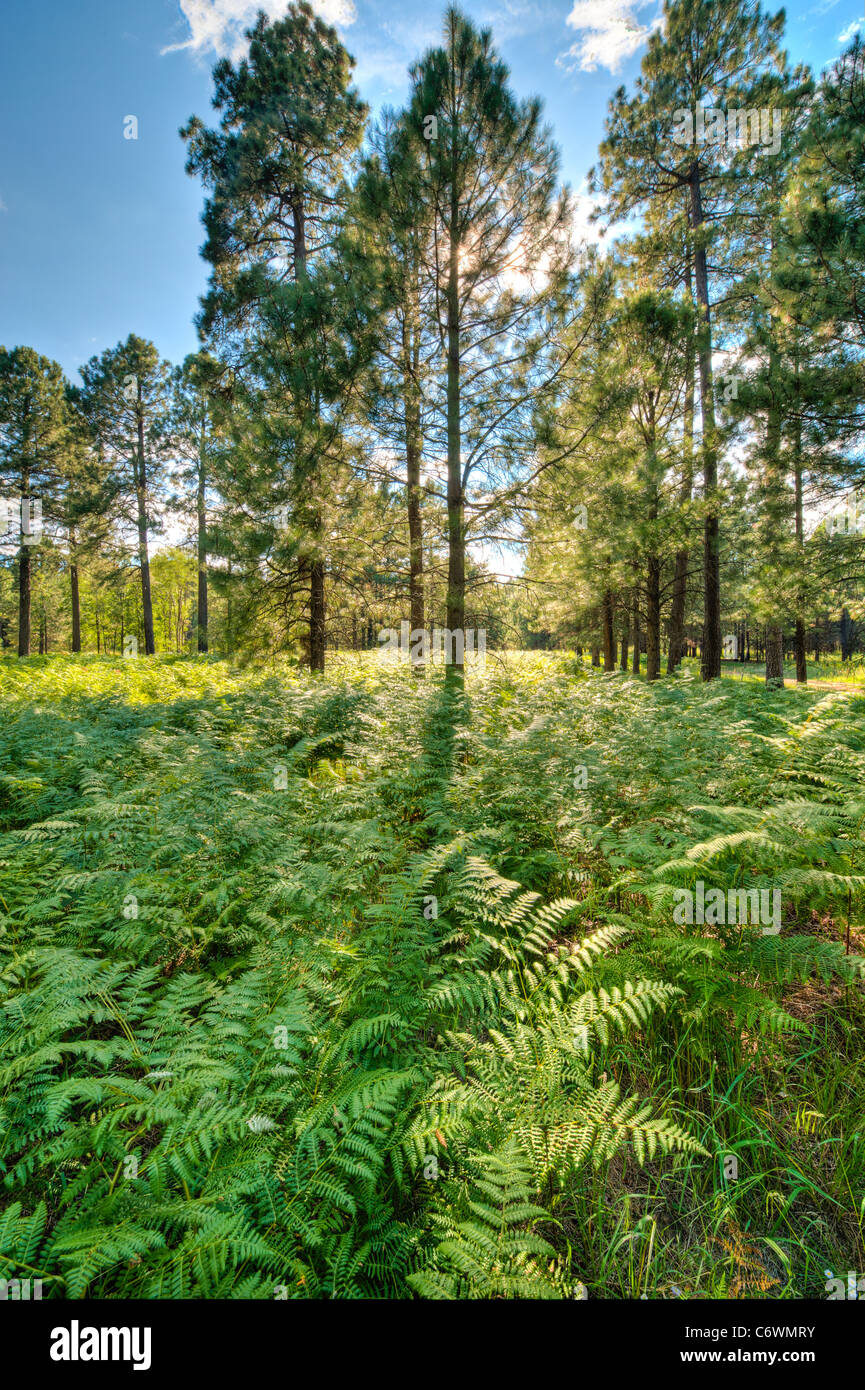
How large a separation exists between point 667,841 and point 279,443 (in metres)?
8.16

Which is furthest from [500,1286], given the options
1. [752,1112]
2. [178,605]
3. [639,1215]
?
[178,605]

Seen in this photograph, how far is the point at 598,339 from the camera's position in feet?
25.3

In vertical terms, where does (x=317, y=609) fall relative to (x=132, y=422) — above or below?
below

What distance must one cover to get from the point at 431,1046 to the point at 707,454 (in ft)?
37.9

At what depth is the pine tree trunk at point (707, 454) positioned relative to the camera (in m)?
10.1

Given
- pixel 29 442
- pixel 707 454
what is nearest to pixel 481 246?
pixel 707 454

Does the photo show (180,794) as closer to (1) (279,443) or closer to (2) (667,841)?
(2) (667,841)

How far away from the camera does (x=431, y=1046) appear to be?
2387 millimetres

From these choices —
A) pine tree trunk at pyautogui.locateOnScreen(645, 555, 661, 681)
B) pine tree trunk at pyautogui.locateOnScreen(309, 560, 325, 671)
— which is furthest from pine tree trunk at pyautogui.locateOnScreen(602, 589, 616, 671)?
pine tree trunk at pyautogui.locateOnScreen(309, 560, 325, 671)

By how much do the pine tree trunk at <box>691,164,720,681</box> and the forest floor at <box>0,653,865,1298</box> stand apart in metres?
7.70

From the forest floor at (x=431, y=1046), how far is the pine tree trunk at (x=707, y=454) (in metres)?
7.70

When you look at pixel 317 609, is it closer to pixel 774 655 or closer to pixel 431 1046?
A: pixel 431 1046

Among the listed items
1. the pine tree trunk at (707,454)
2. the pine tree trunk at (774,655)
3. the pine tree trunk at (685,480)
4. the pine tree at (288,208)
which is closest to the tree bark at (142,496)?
the pine tree at (288,208)

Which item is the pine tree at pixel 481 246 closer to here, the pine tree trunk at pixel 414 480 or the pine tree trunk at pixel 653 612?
the pine tree trunk at pixel 414 480
